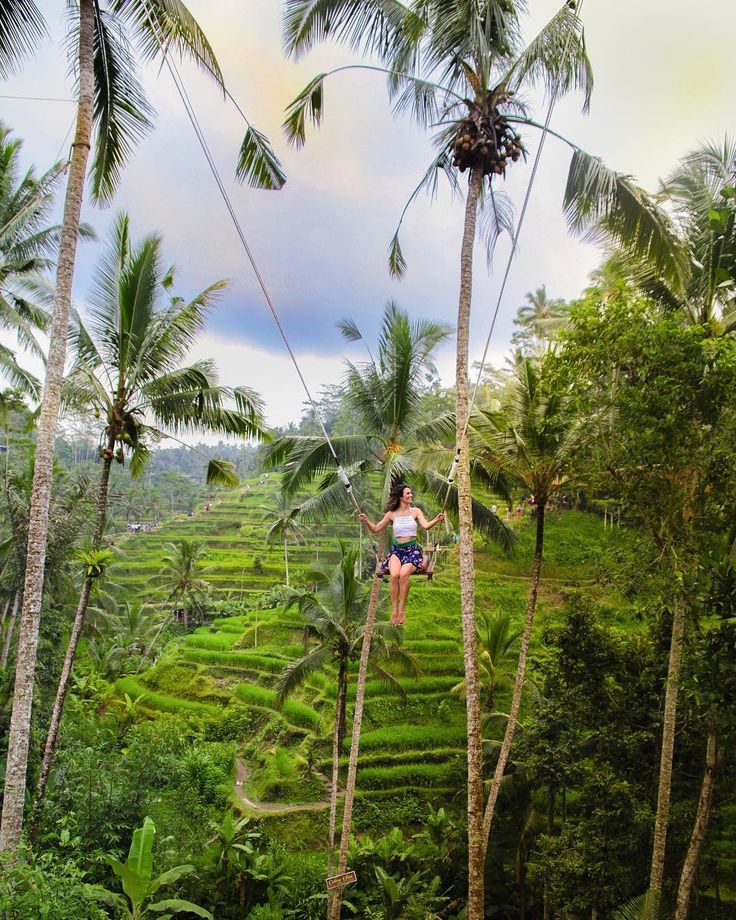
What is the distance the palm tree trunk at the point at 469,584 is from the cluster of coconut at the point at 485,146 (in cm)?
11

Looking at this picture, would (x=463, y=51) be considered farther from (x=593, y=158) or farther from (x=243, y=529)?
(x=243, y=529)

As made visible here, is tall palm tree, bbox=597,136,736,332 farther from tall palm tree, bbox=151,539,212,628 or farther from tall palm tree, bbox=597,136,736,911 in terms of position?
tall palm tree, bbox=151,539,212,628

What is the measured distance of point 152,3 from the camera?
506 cm

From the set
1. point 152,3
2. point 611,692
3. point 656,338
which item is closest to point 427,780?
point 611,692

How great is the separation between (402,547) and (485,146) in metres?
3.39

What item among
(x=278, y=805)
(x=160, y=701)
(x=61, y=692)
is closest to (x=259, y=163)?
(x=61, y=692)

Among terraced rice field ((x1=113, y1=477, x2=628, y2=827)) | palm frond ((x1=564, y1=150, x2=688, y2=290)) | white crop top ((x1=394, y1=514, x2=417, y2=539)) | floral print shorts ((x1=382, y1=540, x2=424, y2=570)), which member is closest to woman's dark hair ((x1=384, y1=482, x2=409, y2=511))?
white crop top ((x1=394, y1=514, x2=417, y2=539))

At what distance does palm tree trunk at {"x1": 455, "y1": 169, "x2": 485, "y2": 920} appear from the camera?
4859 millimetres

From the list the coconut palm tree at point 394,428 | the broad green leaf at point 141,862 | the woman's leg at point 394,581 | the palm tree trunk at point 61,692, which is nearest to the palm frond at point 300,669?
the coconut palm tree at point 394,428

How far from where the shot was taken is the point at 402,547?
5293 mm

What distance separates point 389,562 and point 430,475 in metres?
3.05

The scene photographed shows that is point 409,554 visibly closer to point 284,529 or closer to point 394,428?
point 394,428

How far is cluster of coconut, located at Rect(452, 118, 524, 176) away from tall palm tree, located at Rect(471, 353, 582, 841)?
7.71 feet

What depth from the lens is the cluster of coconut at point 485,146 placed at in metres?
5.15
